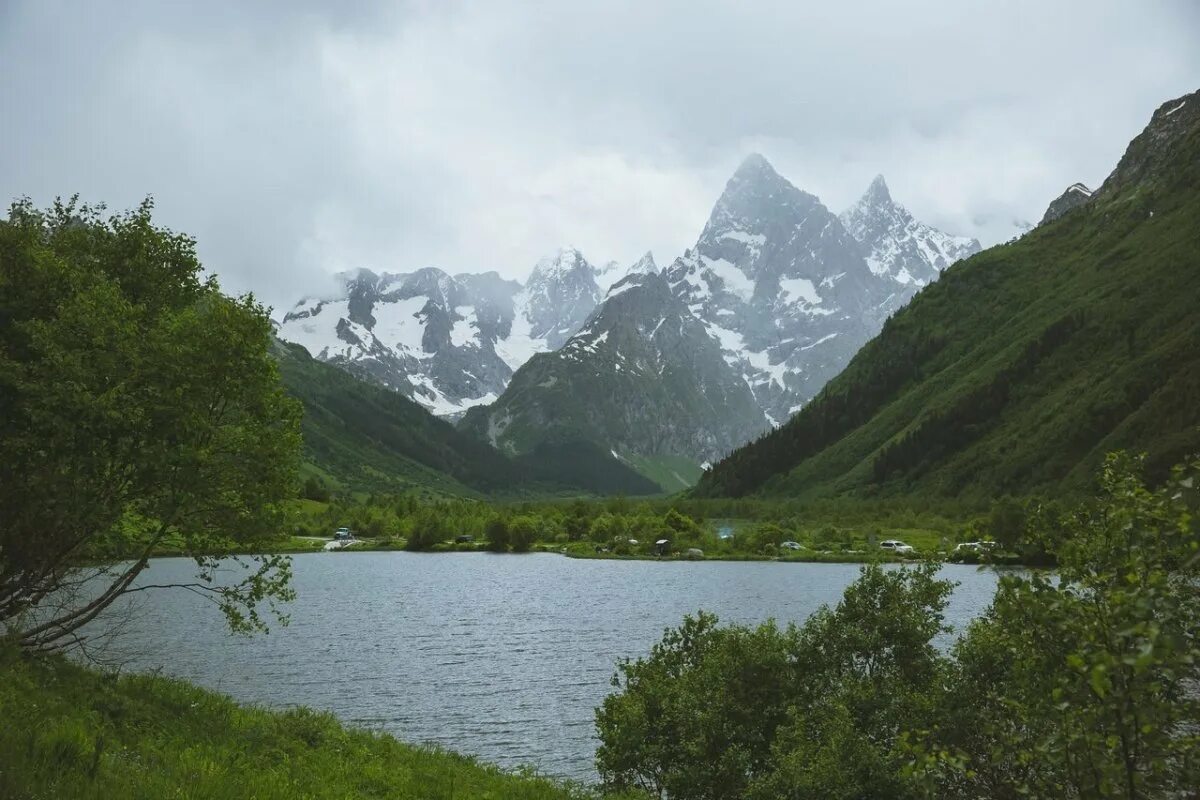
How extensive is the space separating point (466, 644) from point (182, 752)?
6201 cm

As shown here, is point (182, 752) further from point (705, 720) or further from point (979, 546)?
point (979, 546)

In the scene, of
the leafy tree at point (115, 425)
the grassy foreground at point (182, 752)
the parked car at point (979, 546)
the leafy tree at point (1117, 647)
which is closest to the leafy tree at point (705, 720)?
the grassy foreground at point (182, 752)

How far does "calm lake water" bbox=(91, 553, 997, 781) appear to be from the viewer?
179 feet

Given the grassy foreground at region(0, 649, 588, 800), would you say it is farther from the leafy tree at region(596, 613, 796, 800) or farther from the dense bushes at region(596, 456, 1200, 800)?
the dense bushes at region(596, 456, 1200, 800)

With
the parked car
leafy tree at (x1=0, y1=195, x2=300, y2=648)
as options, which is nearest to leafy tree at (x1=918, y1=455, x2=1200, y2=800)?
the parked car

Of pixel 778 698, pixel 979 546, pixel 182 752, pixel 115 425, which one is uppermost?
pixel 115 425

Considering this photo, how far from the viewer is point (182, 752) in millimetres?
24656

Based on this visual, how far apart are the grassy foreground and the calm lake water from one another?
11314 mm

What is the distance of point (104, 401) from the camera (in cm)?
2402

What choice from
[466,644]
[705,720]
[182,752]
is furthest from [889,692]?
[466,644]

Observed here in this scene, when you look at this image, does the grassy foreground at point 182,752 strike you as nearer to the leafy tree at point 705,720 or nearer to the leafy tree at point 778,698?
the leafy tree at point 705,720

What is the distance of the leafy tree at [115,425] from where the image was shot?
25.0 metres

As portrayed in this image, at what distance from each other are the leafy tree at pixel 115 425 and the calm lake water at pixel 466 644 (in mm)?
16434

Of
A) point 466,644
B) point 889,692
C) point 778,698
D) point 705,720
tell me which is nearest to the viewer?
point 889,692
